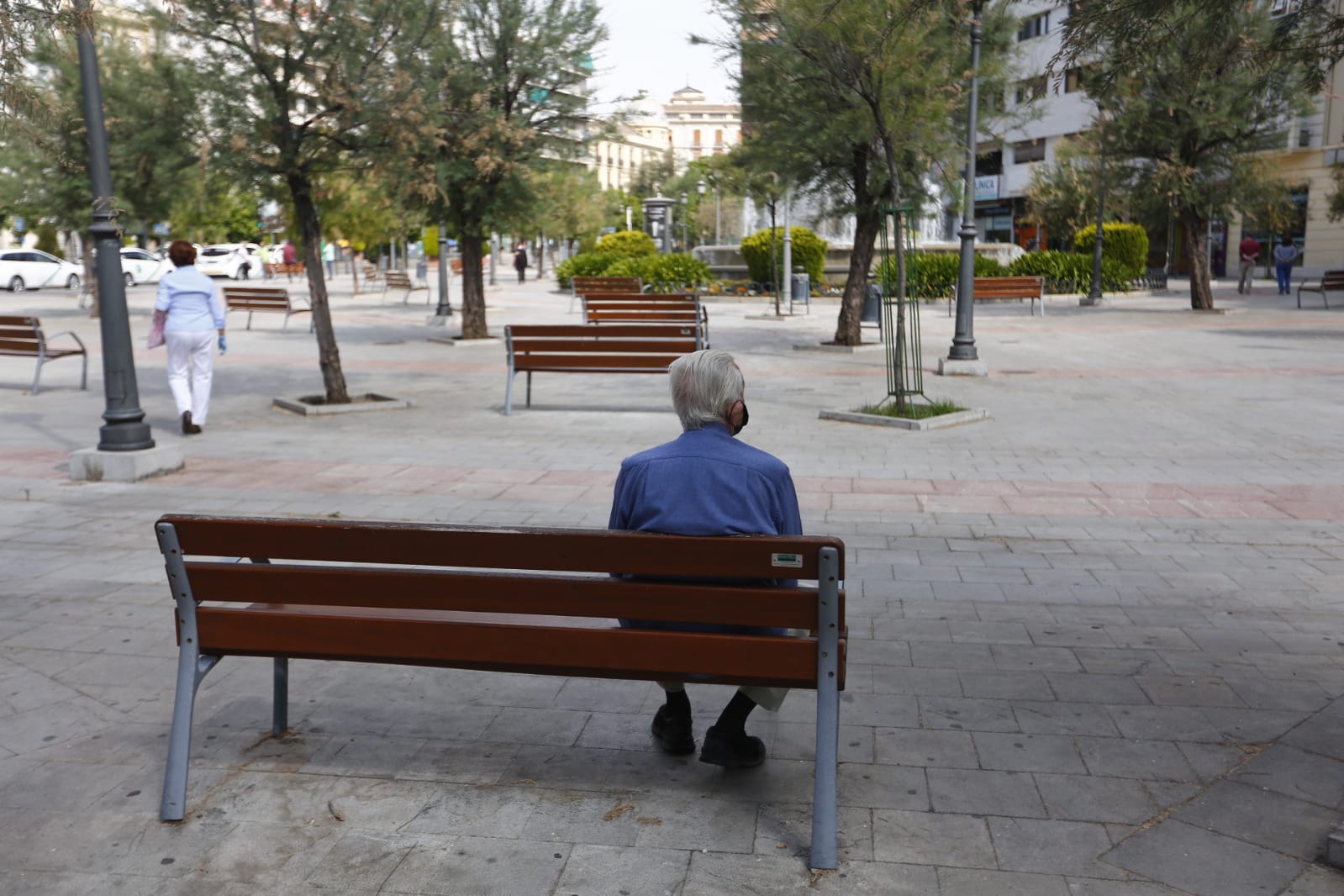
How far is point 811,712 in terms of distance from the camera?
424cm

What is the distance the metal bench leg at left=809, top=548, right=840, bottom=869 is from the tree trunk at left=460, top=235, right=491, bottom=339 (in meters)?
16.6

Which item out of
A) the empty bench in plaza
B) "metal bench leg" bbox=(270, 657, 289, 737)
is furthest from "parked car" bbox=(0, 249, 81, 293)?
the empty bench in plaza

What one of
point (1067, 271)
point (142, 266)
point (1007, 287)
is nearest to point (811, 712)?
point (1007, 287)

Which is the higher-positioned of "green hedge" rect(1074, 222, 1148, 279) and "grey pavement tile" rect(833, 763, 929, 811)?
"green hedge" rect(1074, 222, 1148, 279)


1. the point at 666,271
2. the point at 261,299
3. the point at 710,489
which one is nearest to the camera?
the point at 710,489

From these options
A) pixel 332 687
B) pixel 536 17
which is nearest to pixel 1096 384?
pixel 536 17

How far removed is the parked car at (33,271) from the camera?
3928 centimetres

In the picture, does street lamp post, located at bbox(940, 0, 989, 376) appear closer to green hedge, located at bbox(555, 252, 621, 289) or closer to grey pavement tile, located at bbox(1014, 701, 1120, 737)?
grey pavement tile, located at bbox(1014, 701, 1120, 737)

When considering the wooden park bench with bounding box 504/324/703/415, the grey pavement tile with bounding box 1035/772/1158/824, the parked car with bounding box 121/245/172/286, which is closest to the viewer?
the grey pavement tile with bounding box 1035/772/1158/824

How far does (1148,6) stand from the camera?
4.20 meters

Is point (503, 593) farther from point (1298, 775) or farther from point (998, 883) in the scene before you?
point (1298, 775)

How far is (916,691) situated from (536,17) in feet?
49.1

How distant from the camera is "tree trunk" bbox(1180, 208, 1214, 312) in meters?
26.4

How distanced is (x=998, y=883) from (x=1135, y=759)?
98 centimetres
